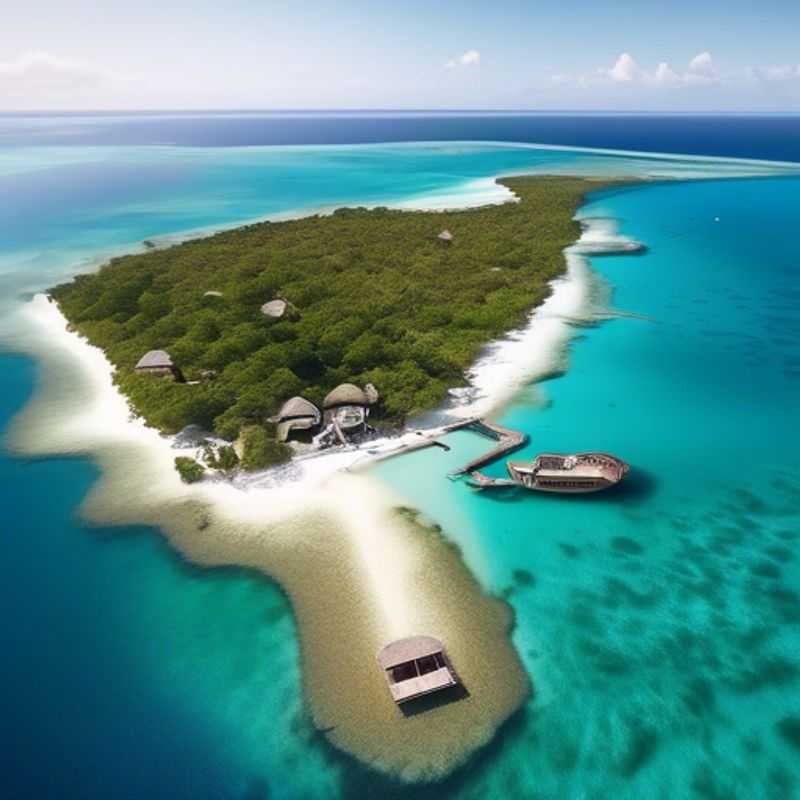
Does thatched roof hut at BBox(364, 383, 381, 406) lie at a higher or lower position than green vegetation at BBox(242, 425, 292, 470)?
higher

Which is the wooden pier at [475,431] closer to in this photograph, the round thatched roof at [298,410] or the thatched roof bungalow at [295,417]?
the thatched roof bungalow at [295,417]

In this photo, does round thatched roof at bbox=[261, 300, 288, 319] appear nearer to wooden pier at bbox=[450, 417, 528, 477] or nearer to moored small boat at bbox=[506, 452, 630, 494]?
wooden pier at bbox=[450, 417, 528, 477]

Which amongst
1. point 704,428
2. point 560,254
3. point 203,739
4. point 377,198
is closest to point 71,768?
point 203,739

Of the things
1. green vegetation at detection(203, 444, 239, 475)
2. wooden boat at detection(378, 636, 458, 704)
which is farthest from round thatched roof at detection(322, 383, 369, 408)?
wooden boat at detection(378, 636, 458, 704)

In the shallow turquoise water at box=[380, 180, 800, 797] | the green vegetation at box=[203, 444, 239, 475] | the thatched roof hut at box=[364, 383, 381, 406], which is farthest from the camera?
the thatched roof hut at box=[364, 383, 381, 406]

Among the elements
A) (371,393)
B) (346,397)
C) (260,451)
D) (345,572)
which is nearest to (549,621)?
(345,572)

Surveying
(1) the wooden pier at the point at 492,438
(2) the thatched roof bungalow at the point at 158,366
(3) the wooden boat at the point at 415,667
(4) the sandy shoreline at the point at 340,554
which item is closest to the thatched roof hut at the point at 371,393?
(4) the sandy shoreline at the point at 340,554
